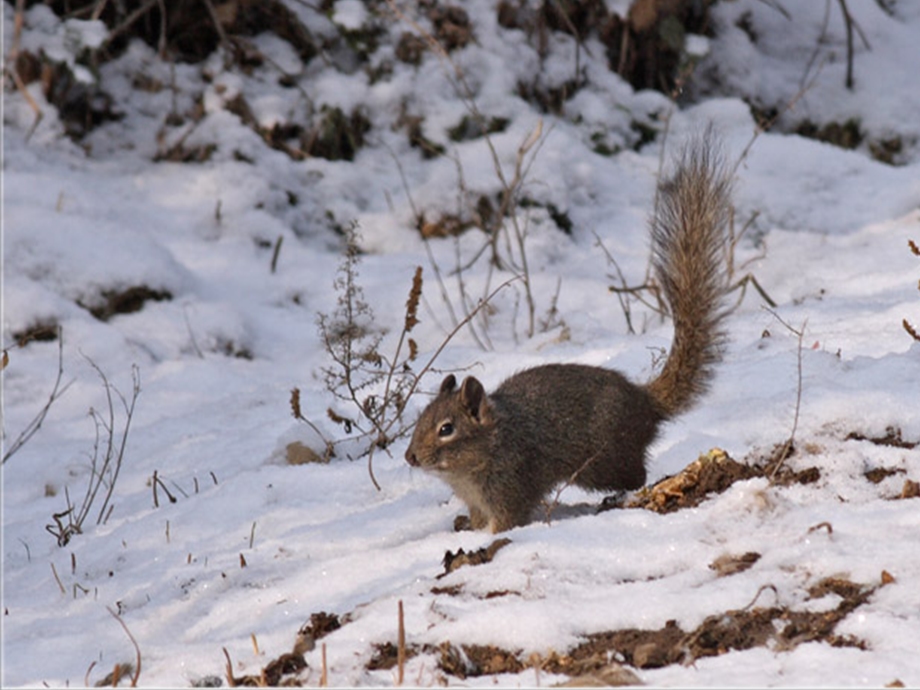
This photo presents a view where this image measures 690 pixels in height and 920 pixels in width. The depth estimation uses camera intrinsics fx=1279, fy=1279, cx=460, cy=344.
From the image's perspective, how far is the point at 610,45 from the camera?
8477 millimetres

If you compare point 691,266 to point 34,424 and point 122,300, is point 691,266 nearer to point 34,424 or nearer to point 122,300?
Result: point 34,424

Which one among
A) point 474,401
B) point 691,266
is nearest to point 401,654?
point 474,401

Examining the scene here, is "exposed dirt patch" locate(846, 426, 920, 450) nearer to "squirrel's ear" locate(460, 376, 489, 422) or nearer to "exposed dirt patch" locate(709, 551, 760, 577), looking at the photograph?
"exposed dirt patch" locate(709, 551, 760, 577)

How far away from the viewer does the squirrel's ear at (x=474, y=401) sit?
3889 millimetres

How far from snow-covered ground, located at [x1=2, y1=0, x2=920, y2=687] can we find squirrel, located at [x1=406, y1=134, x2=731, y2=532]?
0.55 feet

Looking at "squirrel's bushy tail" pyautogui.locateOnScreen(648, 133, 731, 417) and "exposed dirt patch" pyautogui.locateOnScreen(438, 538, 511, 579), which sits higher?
"squirrel's bushy tail" pyautogui.locateOnScreen(648, 133, 731, 417)

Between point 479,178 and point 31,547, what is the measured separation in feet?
12.7

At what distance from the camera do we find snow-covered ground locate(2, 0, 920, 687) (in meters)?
2.90

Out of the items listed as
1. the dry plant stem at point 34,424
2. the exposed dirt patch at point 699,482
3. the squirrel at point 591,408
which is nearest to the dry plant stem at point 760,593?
the exposed dirt patch at point 699,482

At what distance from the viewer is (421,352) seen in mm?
6320

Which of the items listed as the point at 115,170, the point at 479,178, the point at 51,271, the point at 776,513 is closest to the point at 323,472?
the point at 776,513

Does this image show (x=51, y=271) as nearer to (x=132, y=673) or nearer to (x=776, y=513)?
(x=132, y=673)

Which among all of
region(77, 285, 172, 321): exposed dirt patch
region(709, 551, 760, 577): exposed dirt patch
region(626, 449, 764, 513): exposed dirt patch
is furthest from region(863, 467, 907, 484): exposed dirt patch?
region(77, 285, 172, 321): exposed dirt patch

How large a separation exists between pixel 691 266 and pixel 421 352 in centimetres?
250
